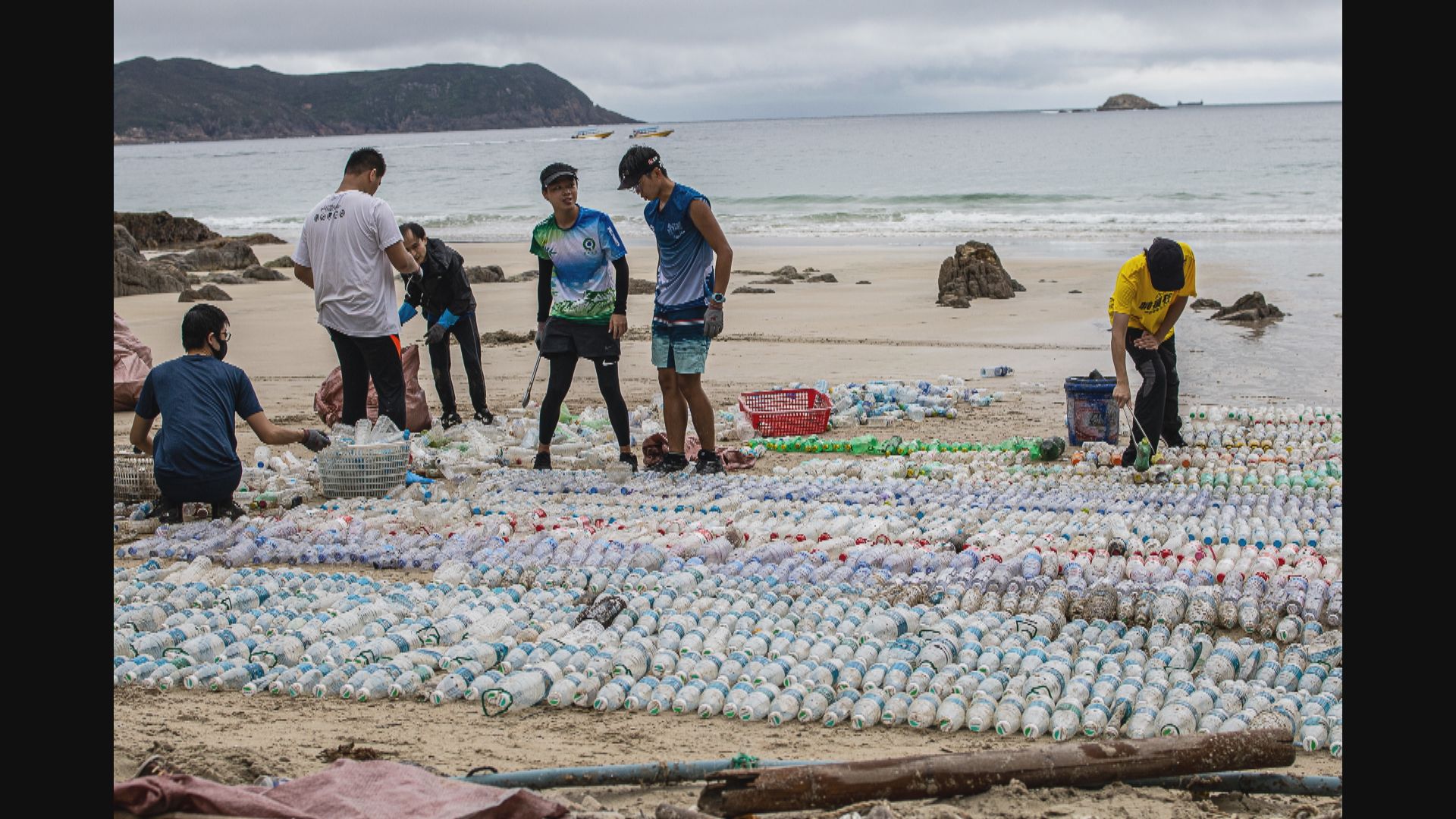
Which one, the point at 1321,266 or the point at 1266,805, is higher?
the point at 1321,266

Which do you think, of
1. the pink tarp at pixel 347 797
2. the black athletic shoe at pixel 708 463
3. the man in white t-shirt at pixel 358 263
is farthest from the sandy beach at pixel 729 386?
the man in white t-shirt at pixel 358 263

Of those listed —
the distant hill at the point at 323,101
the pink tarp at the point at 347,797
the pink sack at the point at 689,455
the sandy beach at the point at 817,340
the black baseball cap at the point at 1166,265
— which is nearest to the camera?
the pink tarp at the point at 347,797

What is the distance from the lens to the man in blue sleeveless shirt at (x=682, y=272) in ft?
24.9

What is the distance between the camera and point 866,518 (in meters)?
6.71

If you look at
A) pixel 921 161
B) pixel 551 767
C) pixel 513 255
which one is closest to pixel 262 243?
pixel 513 255

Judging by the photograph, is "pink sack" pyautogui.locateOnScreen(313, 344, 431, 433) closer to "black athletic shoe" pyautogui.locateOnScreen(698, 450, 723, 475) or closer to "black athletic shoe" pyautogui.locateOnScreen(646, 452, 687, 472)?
"black athletic shoe" pyautogui.locateOnScreen(646, 452, 687, 472)

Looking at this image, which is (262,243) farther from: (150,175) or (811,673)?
(150,175)

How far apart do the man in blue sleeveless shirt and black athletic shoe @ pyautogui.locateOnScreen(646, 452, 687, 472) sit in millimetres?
392

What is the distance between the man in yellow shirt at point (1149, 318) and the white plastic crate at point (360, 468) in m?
4.51

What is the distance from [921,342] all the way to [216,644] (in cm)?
1040

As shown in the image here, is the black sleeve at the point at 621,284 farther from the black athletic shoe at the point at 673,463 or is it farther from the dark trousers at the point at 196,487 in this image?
the dark trousers at the point at 196,487

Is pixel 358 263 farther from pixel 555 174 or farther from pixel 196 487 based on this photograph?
pixel 196 487

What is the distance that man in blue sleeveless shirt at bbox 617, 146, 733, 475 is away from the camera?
7578 mm
